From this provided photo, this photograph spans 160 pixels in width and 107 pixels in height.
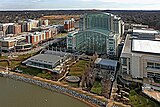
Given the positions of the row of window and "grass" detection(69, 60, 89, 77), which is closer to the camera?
the row of window

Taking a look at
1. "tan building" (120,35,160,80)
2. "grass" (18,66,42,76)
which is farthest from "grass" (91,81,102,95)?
"grass" (18,66,42,76)

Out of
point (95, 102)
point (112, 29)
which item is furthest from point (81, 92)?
point (112, 29)

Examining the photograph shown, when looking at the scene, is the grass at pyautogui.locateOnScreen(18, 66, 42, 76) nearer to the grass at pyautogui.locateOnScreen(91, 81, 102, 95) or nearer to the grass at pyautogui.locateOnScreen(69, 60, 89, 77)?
the grass at pyautogui.locateOnScreen(69, 60, 89, 77)

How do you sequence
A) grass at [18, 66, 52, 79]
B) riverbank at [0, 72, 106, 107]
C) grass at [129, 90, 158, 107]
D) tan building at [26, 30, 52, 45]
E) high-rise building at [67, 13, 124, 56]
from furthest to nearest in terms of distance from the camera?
tan building at [26, 30, 52, 45]
high-rise building at [67, 13, 124, 56]
grass at [18, 66, 52, 79]
riverbank at [0, 72, 106, 107]
grass at [129, 90, 158, 107]

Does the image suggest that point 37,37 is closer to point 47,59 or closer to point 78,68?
point 47,59

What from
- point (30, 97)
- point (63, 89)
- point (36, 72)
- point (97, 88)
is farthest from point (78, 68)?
point (30, 97)

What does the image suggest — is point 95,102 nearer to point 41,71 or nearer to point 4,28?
point 41,71
